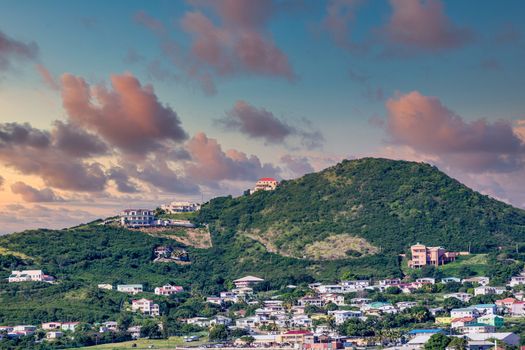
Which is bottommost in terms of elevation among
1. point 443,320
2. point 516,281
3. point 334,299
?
point 443,320

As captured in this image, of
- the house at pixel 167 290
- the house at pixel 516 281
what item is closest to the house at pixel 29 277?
the house at pixel 167 290

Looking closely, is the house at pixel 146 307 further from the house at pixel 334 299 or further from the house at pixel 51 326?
the house at pixel 334 299

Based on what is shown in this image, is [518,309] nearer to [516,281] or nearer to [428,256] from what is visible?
[516,281]

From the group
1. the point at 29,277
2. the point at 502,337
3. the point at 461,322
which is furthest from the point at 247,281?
the point at 502,337

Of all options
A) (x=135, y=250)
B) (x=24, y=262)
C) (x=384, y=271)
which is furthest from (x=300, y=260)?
(x=24, y=262)

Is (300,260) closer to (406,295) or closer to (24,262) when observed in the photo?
(406,295)

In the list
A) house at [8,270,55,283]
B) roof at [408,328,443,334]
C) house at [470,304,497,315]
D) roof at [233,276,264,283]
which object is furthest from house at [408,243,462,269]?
house at [8,270,55,283]
